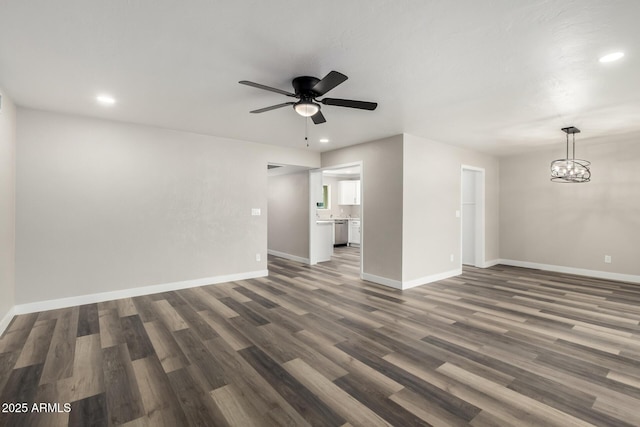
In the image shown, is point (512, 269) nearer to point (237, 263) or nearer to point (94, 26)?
point (237, 263)

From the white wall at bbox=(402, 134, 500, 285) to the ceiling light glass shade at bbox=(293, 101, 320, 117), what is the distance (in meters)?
Answer: 2.41

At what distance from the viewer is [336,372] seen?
233cm

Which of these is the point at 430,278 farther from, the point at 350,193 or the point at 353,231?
the point at 350,193

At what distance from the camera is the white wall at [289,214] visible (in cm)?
705

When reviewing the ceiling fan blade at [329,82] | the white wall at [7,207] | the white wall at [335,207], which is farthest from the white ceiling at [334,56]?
the white wall at [335,207]

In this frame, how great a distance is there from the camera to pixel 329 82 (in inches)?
95.5

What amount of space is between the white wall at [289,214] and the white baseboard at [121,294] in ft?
6.13

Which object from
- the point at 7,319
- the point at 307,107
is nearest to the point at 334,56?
the point at 307,107

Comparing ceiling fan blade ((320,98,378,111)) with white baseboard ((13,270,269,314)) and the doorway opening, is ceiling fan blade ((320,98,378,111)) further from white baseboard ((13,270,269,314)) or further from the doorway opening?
the doorway opening

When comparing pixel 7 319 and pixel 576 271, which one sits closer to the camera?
pixel 7 319

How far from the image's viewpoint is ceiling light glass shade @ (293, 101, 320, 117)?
9.23 feet

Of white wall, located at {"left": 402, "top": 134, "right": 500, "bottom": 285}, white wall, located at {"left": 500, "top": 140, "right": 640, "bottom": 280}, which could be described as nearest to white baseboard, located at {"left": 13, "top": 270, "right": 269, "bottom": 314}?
white wall, located at {"left": 402, "top": 134, "right": 500, "bottom": 285}

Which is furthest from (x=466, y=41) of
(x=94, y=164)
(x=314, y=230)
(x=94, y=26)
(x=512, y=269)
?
(x=512, y=269)

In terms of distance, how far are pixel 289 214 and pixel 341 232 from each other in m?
3.10
